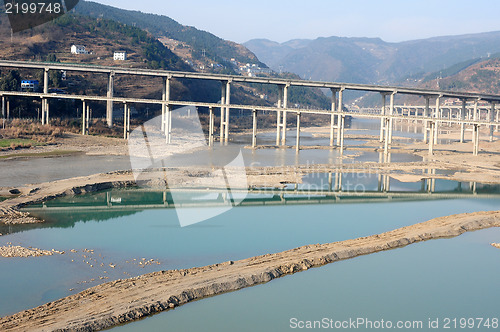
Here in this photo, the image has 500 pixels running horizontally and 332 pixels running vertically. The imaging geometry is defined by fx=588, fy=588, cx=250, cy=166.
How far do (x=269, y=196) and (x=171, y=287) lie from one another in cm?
1992

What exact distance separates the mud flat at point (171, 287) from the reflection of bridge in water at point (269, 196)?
36.1ft

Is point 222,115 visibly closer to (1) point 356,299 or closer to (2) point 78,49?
(2) point 78,49

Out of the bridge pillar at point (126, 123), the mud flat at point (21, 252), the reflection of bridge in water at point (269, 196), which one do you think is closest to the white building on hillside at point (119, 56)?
the bridge pillar at point (126, 123)

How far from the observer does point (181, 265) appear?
78.0 ft

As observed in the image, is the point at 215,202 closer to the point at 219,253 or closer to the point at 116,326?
the point at 219,253

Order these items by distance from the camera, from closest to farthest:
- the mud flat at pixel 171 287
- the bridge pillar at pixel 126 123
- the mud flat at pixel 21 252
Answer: the mud flat at pixel 171 287 → the mud flat at pixel 21 252 → the bridge pillar at pixel 126 123

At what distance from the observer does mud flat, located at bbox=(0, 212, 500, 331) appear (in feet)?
58.0

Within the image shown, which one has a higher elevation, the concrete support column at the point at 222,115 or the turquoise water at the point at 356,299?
the concrete support column at the point at 222,115

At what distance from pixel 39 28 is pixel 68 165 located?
8109 centimetres

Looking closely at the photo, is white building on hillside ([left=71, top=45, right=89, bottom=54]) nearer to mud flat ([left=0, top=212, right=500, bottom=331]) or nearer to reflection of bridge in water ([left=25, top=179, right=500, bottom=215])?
reflection of bridge in water ([left=25, top=179, right=500, bottom=215])

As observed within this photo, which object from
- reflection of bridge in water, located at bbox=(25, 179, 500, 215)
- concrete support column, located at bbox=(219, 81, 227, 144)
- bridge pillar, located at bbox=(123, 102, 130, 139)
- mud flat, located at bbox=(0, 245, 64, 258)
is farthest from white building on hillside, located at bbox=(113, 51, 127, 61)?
mud flat, located at bbox=(0, 245, 64, 258)

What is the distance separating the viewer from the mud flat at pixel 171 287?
17.7 meters

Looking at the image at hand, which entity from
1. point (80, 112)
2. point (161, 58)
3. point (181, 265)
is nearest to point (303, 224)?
point (181, 265)

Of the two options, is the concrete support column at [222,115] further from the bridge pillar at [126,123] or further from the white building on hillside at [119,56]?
the white building on hillside at [119,56]
